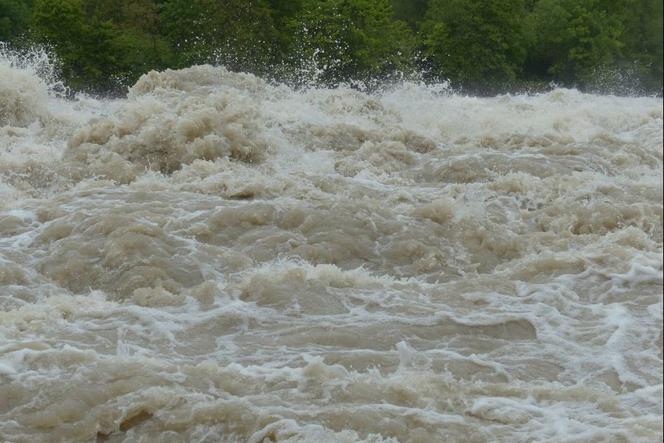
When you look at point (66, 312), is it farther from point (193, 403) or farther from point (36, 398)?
point (193, 403)

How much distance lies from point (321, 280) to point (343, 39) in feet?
62.1

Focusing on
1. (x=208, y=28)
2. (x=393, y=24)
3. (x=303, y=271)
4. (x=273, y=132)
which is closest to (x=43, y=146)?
(x=273, y=132)

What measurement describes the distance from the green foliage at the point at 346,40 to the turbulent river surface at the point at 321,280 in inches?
464

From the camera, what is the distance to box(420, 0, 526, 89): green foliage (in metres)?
27.2

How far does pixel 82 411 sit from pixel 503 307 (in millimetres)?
3140

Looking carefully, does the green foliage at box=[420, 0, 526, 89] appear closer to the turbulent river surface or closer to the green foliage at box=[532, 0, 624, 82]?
the green foliage at box=[532, 0, 624, 82]

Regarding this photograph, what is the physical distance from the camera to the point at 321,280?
23.6ft

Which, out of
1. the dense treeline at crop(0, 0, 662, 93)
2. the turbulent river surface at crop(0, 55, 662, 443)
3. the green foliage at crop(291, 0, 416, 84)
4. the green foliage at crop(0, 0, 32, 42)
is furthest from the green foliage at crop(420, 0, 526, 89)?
the turbulent river surface at crop(0, 55, 662, 443)

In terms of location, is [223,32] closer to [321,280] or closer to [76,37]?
[76,37]

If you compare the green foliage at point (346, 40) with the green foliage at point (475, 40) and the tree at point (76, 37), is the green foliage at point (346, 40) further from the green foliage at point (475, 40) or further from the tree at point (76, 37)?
the tree at point (76, 37)

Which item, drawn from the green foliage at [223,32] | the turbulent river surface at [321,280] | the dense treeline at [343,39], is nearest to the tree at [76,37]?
the dense treeline at [343,39]

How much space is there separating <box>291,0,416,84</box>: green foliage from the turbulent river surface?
11778mm

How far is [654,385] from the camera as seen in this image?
5.44 meters

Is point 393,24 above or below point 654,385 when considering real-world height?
above
